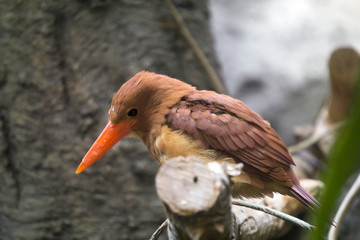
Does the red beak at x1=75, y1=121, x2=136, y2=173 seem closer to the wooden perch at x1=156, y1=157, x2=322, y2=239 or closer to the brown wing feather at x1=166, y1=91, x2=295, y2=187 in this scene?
the brown wing feather at x1=166, y1=91, x2=295, y2=187

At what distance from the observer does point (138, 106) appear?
1.50m

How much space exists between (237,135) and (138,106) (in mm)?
448

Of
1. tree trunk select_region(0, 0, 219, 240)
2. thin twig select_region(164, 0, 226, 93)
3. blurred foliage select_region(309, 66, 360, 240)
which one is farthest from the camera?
thin twig select_region(164, 0, 226, 93)

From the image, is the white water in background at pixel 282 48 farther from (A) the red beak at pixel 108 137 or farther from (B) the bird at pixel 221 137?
(A) the red beak at pixel 108 137

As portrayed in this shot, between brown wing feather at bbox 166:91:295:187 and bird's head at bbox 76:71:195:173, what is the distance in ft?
0.40

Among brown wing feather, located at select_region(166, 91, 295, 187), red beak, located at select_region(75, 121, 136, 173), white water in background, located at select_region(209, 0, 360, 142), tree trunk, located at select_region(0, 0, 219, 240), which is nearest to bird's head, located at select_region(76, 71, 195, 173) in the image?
red beak, located at select_region(75, 121, 136, 173)

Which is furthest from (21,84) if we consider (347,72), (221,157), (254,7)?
(254,7)

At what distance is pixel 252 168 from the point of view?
1.36 metres

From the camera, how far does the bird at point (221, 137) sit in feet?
4.43

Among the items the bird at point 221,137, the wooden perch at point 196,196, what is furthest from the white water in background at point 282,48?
the wooden perch at point 196,196

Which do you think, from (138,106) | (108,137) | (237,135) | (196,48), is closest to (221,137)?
(237,135)

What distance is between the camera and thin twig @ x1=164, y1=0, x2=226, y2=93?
8.55ft

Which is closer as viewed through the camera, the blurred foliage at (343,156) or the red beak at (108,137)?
the blurred foliage at (343,156)

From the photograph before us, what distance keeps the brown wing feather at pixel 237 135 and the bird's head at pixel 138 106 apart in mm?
123
